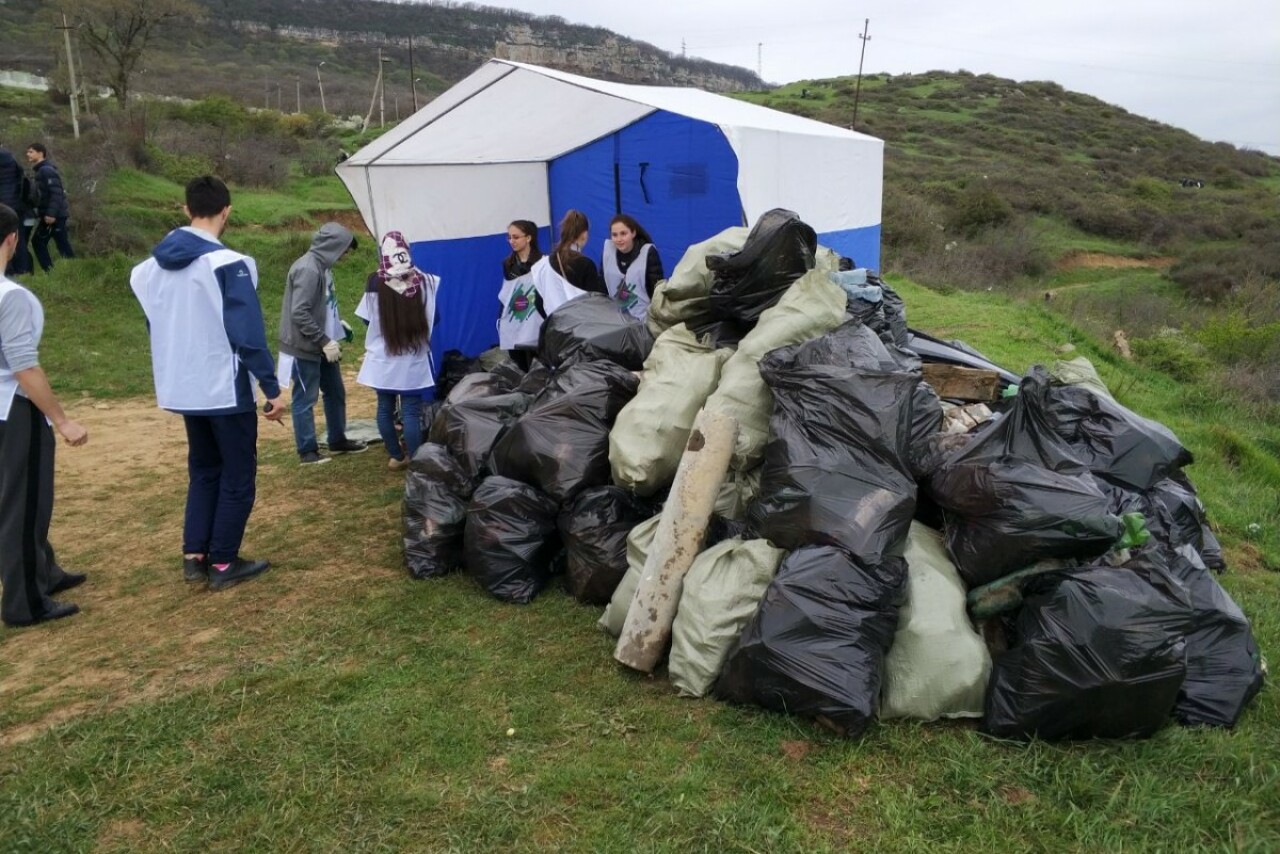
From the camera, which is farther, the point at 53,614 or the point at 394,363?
the point at 394,363

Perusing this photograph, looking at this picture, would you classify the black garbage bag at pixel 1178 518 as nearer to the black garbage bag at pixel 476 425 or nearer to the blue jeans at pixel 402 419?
the black garbage bag at pixel 476 425

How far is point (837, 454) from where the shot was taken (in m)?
2.86

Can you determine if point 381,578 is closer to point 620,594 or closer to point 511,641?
point 511,641

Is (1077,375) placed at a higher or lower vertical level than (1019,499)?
higher

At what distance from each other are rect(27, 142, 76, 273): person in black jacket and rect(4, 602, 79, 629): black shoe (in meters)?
7.82

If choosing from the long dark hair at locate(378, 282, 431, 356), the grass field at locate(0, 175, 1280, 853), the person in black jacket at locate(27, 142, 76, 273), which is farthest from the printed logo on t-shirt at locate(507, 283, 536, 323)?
the person in black jacket at locate(27, 142, 76, 273)

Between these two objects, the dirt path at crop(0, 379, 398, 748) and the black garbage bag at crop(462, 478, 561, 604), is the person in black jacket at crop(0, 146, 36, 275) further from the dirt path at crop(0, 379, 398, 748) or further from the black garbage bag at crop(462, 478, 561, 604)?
the black garbage bag at crop(462, 478, 561, 604)

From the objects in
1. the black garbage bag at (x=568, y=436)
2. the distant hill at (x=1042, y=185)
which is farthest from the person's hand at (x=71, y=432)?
the distant hill at (x=1042, y=185)

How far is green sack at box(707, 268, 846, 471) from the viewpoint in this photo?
10.5ft

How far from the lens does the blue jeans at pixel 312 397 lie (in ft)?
17.6

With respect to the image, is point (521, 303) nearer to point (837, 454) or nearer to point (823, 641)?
point (837, 454)

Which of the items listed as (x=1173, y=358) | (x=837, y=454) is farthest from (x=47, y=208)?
(x=1173, y=358)

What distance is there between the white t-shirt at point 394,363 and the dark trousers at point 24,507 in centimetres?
170

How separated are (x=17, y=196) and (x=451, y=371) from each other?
6.16m
